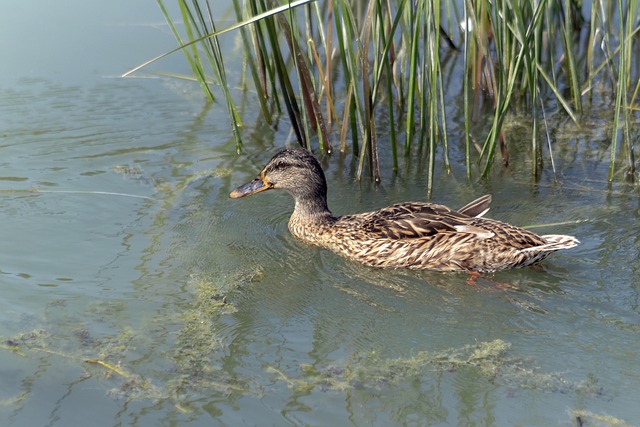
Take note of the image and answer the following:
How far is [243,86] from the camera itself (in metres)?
9.34

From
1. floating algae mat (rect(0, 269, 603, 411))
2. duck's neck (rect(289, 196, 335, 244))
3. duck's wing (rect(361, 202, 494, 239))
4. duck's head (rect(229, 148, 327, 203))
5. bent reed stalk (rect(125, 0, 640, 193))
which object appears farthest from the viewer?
duck's head (rect(229, 148, 327, 203))

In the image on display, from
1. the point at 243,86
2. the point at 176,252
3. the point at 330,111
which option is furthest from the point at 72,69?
the point at 176,252

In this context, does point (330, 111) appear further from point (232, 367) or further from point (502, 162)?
point (232, 367)

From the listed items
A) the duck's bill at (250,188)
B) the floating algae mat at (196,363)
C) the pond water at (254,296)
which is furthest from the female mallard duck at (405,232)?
the floating algae mat at (196,363)

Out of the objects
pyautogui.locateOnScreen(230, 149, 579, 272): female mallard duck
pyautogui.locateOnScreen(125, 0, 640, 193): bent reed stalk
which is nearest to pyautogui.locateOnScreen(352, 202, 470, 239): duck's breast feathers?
pyautogui.locateOnScreen(230, 149, 579, 272): female mallard duck

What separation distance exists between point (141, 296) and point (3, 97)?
4.10 m

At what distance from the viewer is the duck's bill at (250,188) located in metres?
6.86

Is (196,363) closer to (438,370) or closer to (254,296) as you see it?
(254,296)

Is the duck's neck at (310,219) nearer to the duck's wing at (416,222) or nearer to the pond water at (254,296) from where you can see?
the pond water at (254,296)

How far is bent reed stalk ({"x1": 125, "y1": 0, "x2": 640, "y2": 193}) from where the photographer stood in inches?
253

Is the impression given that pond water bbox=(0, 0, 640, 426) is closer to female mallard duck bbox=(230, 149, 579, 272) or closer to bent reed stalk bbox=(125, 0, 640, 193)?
female mallard duck bbox=(230, 149, 579, 272)

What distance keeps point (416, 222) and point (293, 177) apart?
105 centimetres

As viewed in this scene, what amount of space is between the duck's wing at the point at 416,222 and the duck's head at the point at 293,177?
1.82 ft

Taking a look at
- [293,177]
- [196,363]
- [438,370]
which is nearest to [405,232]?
[293,177]
